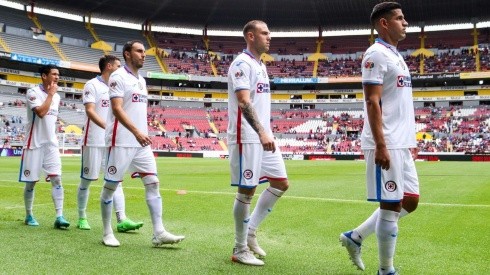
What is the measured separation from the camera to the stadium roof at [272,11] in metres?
59.5

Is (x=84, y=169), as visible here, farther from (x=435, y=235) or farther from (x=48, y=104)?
(x=435, y=235)

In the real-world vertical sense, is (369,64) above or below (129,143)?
above

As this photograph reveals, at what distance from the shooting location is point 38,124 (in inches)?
292

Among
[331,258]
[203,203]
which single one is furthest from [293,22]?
[331,258]

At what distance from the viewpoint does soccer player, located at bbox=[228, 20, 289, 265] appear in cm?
485

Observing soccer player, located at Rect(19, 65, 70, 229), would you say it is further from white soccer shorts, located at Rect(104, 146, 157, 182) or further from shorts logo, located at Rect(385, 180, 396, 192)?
shorts logo, located at Rect(385, 180, 396, 192)

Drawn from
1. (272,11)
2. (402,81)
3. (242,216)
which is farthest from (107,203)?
(272,11)

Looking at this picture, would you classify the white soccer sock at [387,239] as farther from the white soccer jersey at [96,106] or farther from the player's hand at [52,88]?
the player's hand at [52,88]

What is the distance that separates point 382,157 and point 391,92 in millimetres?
659

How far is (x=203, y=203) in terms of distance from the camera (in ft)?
33.3

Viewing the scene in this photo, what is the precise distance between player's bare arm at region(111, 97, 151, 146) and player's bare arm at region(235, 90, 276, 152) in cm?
129

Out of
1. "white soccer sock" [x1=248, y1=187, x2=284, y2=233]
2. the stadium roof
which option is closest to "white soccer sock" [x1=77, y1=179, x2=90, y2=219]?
"white soccer sock" [x1=248, y1=187, x2=284, y2=233]

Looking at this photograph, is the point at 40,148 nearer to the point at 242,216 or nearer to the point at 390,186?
the point at 242,216

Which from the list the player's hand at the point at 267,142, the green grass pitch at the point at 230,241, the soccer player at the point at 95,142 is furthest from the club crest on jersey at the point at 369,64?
the soccer player at the point at 95,142
